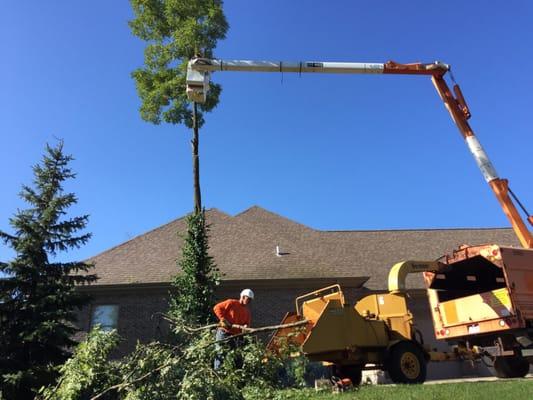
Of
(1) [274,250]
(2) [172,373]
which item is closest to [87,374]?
(2) [172,373]

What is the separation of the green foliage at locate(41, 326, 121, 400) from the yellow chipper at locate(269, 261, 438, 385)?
415 centimetres

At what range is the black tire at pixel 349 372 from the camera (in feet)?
34.6

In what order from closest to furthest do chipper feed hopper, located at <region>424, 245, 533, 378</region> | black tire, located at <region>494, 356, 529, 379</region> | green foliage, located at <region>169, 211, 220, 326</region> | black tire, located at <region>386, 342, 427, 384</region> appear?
1. black tire, located at <region>386, 342, 427, 384</region>
2. chipper feed hopper, located at <region>424, 245, 533, 378</region>
3. black tire, located at <region>494, 356, 529, 379</region>
4. green foliage, located at <region>169, 211, 220, 326</region>

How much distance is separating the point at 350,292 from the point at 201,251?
7.03 meters

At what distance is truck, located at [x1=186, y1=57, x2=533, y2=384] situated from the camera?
32.3ft

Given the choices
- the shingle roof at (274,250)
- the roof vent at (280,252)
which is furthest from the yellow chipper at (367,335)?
the roof vent at (280,252)

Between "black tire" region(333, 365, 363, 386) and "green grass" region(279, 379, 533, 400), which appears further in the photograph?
"black tire" region(333, 365, 363, 386)

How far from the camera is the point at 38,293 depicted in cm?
1249

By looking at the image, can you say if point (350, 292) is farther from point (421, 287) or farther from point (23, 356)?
point (23, 356)

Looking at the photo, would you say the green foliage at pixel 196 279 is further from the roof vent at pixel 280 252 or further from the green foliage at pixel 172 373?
the green foliage at pixel 172 373

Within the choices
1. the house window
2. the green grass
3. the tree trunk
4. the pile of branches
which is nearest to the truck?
the green grass

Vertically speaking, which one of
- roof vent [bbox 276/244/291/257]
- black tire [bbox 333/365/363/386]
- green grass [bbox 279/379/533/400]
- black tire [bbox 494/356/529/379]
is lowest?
green grass [bbox 279/379/533/400]

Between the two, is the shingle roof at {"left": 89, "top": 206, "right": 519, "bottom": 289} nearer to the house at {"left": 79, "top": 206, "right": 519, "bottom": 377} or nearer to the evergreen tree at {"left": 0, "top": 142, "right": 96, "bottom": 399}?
the house at {"left": 79, "top": 206, "right": 519, "bottom": 377}

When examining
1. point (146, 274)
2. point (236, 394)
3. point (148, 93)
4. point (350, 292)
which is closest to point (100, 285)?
point (146, 274)
